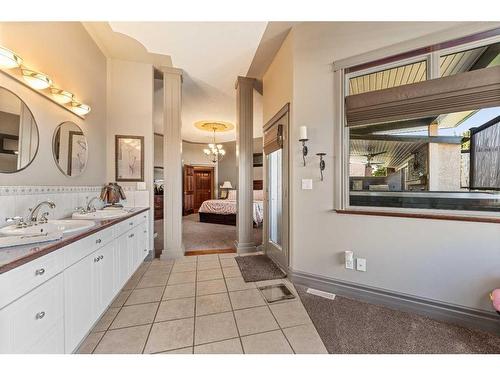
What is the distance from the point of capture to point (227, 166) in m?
8.78

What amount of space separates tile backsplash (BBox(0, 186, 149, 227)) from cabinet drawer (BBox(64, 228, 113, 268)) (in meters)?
0.57

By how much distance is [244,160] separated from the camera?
3514 mm

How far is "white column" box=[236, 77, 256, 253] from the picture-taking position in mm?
3482

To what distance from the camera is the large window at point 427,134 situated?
1.63 metres

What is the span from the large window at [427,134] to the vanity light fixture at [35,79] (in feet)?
9.14

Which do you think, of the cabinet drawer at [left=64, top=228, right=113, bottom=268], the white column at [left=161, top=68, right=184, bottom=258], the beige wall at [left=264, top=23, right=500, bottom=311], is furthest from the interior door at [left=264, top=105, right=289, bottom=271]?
the cabinet drawer at [left=64, top=228, right=113, bottom=268]

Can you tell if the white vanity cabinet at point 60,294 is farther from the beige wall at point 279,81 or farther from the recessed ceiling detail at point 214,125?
the recessed ceiling detail at point 214,125

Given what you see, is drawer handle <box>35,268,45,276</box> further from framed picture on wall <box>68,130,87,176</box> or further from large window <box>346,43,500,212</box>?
large window <box>346,43,500,212</box>

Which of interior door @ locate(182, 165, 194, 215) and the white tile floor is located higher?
interior door @ locate(182, 165, 194, 215)

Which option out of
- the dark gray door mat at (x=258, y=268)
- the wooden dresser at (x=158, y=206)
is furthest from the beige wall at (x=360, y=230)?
the wooden dresser at (x=158, y=206)
